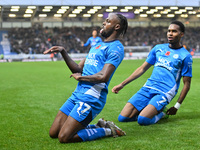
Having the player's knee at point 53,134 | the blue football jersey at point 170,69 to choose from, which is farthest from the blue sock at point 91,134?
the blue football jersey at point 170,69

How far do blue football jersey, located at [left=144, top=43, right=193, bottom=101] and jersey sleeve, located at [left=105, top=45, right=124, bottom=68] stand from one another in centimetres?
162

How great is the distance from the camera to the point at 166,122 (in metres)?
6.30

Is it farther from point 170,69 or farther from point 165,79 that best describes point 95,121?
point 170,69

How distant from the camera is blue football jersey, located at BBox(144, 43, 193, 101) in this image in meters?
6.27

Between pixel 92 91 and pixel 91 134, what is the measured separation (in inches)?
23.7

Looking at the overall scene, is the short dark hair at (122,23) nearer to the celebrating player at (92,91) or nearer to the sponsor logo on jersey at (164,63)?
the celebrating player at (92,91)

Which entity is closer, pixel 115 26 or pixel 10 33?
pixel 115 26

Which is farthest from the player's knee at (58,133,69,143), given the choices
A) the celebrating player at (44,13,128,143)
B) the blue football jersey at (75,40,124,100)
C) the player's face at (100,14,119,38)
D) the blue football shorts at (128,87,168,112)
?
the blue football shorts at (128,87,168,112)

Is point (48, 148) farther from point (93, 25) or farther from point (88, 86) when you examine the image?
point (93, 25)

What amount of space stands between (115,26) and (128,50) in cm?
3699

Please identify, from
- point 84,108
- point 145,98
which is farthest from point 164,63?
point 84,108

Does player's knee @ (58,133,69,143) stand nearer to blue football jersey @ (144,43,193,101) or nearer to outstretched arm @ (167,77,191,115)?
outstretched arm @ (167,77,191,115)

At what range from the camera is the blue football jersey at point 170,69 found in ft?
20.6

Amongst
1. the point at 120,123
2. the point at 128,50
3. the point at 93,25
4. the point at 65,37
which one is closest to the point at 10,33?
the point at 65,37
